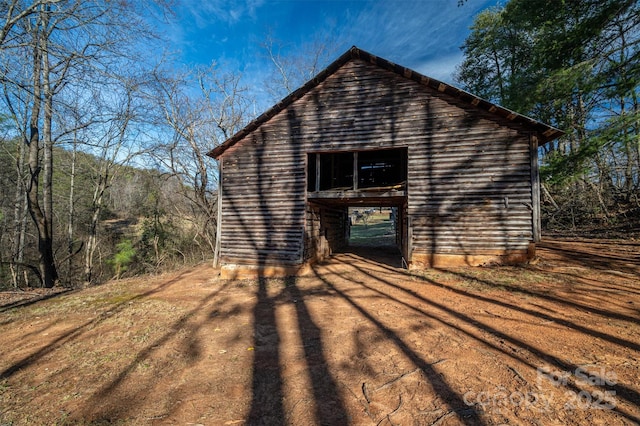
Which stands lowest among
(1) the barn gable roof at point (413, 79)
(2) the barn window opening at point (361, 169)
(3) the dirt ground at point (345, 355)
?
(3) the dirt ground at point (345, 355)

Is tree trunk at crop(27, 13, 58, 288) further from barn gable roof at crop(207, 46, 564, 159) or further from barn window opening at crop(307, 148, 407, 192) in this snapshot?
barn window opening at crop(307, 148, 407, 192)

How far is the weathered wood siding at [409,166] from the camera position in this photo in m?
8.77

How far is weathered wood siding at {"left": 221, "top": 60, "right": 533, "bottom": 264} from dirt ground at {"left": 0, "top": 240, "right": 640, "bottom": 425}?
5.94 feet

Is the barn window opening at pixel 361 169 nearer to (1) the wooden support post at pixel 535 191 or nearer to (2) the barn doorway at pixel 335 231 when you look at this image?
(2) the barn doorway at pixel 335 231

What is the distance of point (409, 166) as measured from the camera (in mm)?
9391

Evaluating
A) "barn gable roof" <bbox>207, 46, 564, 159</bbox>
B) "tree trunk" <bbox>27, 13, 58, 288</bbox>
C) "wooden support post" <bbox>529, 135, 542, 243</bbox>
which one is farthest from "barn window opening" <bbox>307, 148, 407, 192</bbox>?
"tree trunk" <bbox>27, 13, 58, 288</bbox>

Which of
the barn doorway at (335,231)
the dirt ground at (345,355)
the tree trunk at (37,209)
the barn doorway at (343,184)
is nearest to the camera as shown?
the dirt ground at (345,355)

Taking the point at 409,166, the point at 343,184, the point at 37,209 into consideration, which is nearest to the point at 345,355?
the point at 409,166

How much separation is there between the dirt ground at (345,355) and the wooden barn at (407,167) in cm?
169

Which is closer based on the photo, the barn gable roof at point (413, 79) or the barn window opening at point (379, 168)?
the barn gable roof at point (413, 79)

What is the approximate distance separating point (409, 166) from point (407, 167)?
0.34 meters

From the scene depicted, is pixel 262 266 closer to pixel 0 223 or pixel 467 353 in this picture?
pixel 467 353

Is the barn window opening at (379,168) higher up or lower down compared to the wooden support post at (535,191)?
higher up

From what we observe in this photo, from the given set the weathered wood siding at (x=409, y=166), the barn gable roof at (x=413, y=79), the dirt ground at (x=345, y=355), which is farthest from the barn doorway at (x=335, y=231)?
the barn gable roof at (x=413, y=79)
